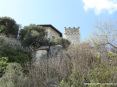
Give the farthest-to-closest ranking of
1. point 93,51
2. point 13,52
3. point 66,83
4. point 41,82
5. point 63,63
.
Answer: point 13,52, point 93,51, point 63,63, point 41,82, point 66,83

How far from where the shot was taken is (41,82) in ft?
44.1

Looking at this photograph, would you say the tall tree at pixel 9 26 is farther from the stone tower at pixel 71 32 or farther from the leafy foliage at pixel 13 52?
the stone tower at pixel 71 32

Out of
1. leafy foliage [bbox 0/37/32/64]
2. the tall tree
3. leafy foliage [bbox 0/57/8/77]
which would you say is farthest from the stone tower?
leafy foliage [bbox 0/57/8/77]

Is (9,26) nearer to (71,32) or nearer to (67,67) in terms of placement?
(71,32)

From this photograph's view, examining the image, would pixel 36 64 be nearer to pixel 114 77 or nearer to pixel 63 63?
pixel 63 63

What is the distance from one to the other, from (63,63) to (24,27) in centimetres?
953

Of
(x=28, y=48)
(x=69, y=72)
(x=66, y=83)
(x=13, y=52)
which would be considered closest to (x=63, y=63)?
(x=69, y=72)

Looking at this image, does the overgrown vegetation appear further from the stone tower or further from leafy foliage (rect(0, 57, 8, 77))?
the stone tower

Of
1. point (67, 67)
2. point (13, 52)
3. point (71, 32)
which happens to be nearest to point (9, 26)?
point (13, 52)

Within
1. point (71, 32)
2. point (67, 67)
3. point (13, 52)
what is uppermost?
point (71, 32)

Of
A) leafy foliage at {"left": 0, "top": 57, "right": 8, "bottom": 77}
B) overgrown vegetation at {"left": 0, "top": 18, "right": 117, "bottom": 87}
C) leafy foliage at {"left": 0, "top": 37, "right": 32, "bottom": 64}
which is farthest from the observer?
leafy foliage at {"left": 0, "top": 37, "right": 32, "bottom": 64}

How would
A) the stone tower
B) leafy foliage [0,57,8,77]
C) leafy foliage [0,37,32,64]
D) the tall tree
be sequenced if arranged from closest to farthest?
leafy foliage [0,57,8,77] → leafy foliage [0,37,32,64] → the tall tree → the stone tower

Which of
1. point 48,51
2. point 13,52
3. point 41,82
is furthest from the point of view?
point 48,51

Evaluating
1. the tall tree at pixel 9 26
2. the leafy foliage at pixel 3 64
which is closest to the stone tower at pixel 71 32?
the tall tree at pixel 9 26
